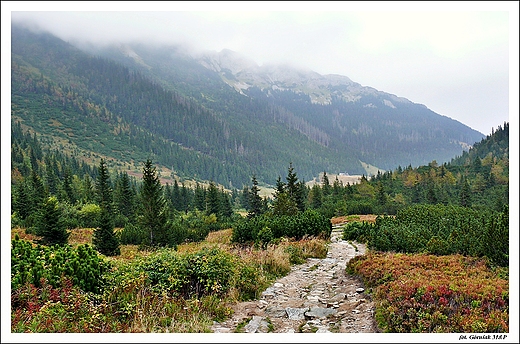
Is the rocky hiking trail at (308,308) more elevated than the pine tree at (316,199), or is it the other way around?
the rocky hiking trail at (308,308)

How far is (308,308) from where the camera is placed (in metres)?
7.74

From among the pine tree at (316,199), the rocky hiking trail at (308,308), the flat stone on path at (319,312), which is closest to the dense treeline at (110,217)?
the rocky hiking trail at (308,308)

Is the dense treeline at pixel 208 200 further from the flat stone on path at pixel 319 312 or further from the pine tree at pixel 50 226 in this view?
the flat stone on path at pixel 319 312

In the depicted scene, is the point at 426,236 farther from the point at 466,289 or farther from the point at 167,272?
the point at 167,272

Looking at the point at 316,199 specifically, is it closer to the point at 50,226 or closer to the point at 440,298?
the point at 50,226

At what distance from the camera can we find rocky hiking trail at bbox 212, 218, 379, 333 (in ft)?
22.0

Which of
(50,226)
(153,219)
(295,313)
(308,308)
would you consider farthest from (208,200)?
(295,313)

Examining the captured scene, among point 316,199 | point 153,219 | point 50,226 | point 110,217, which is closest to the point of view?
point 50,226

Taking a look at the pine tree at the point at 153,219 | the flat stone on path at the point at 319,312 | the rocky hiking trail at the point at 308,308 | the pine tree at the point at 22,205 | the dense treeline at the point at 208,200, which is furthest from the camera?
the pine tree at the point at 22,205

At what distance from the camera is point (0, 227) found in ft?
21.3

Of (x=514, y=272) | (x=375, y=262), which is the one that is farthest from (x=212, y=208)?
(x=514, y=272)

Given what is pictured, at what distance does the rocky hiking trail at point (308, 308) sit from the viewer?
6691mm

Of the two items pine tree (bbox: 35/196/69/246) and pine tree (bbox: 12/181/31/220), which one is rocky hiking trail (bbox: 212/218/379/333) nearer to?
pine tree (bbox: 35/196/69/246)

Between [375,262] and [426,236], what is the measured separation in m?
6.18
